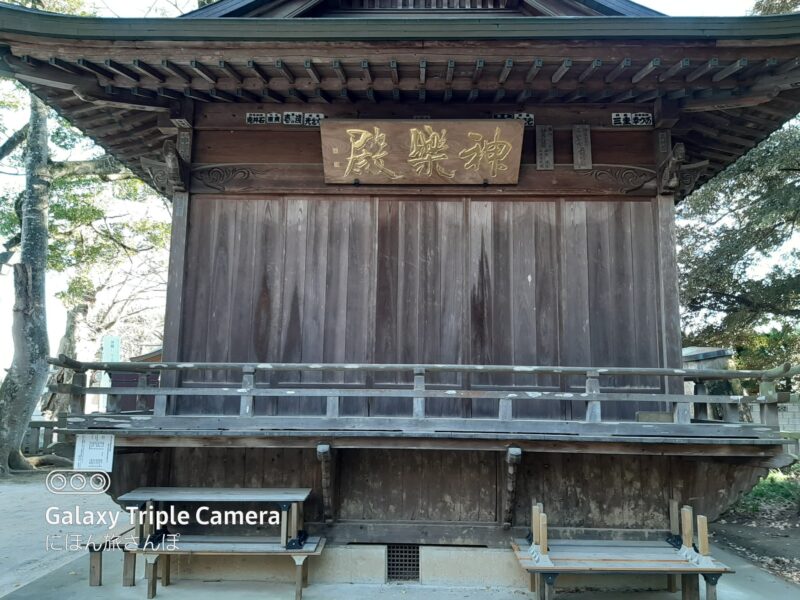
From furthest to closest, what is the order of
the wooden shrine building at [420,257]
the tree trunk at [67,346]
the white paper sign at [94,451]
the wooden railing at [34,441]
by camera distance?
the tree trunk at [67,346] < the wooden railing at [34,441] < the wooden shrine building at [420,257] < the white paper sign at [94,451]

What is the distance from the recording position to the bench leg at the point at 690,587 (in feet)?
20.7

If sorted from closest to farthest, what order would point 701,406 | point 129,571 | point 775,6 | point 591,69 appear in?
point 591,69, point 129,571, point 701,406, point 775,6

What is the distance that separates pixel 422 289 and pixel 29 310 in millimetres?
15260

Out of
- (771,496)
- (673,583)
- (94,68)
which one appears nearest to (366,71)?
(94,68)

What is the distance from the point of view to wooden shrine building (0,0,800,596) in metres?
6.45

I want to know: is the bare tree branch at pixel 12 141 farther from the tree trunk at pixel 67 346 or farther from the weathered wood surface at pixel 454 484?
the weathered wood surface at pixel 454 484

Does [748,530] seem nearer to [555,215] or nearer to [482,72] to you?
[555,215]

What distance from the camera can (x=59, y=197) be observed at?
19766 mm

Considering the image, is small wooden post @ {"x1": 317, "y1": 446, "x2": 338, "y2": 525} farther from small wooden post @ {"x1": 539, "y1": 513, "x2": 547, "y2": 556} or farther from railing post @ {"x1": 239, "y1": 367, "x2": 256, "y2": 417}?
small wooden post @ {"x1": 539, "y1": 513, "x2": 547, "y2": 556}

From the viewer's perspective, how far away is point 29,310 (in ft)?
56.1

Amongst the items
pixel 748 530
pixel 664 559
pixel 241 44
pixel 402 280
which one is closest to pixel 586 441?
pixel 664 559

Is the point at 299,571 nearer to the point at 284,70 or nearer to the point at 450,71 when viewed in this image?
the point at 284,70

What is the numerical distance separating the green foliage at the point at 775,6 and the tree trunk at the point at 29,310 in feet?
68.8

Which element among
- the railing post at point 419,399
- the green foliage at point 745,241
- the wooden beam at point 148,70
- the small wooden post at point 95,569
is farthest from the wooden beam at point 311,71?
the green foliage at point 745,241
